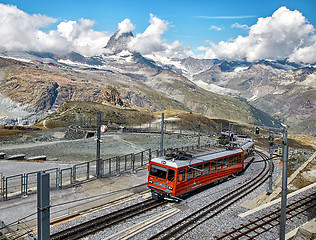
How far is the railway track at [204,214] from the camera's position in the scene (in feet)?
47.5

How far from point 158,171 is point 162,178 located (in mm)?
700

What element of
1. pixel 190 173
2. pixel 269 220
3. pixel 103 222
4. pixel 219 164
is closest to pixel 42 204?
pixel 103 222

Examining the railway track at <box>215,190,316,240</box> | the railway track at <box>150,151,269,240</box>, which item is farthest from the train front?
the railway track at <box>215,190,316,240</box>

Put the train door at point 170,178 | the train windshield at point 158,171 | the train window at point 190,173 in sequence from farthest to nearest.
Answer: the train window at point 190,173 → the train windshield at point 158,171 → the train door at point 170,178

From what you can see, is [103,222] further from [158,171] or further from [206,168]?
[206,168]

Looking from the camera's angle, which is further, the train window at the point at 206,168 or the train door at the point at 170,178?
the train window at the point at 206,168

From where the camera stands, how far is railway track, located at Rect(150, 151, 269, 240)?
14469mm

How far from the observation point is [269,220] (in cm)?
1645

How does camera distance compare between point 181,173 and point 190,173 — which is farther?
point 190,173

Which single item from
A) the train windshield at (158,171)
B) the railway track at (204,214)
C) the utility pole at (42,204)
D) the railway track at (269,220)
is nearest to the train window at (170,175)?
the train windshield at (158,171)

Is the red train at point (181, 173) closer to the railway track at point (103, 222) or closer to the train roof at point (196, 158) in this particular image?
the train roof at point (196, 158)

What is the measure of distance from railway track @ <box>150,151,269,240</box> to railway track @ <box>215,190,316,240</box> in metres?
2.17

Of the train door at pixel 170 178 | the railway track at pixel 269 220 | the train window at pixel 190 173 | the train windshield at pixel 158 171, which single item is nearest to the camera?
the railway track at pixel 269 220

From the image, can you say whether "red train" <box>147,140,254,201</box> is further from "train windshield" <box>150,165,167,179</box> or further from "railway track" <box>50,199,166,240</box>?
"railway track" <box>50,199,166,240</box>
